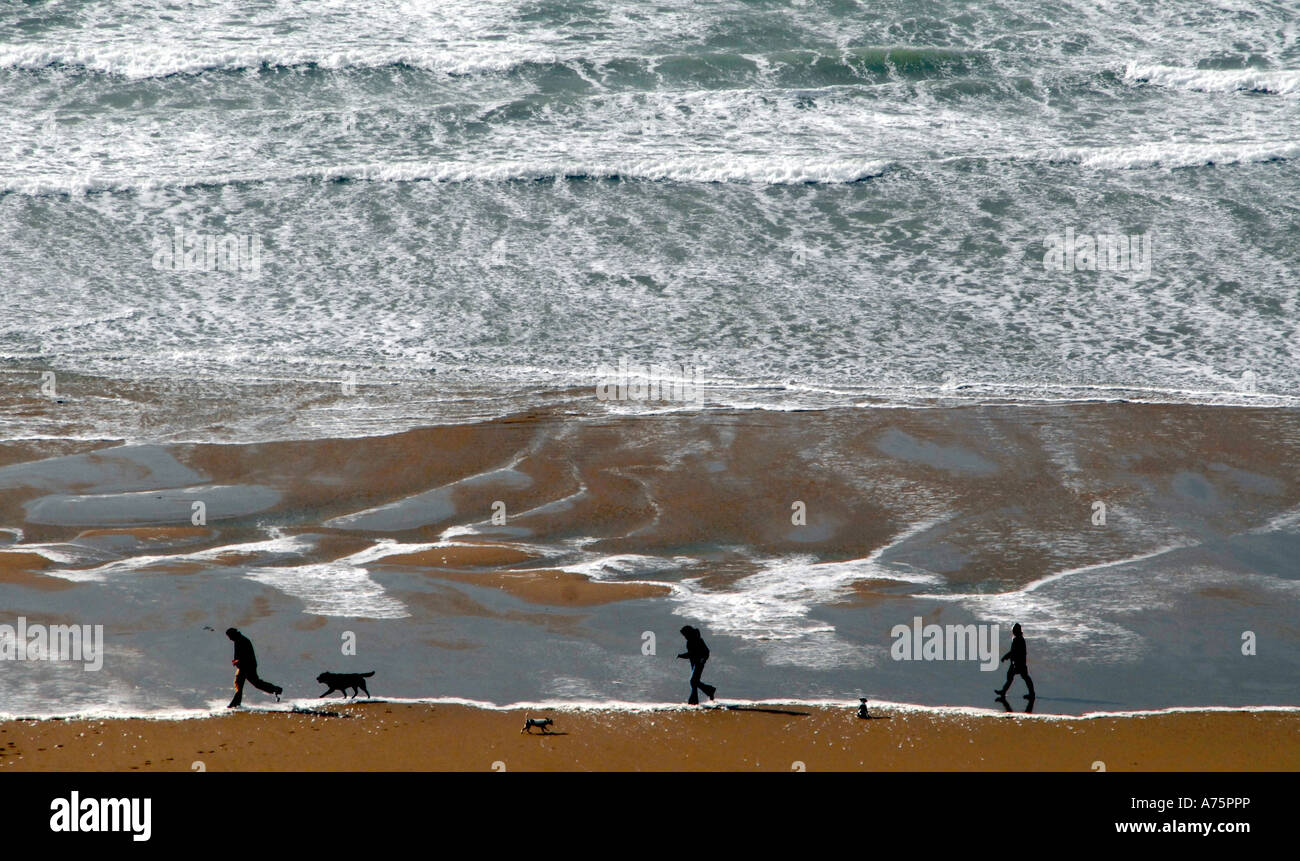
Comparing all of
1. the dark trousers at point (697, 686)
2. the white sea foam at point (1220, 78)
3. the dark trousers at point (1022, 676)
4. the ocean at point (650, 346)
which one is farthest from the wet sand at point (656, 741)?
the white sea foam at point (1220, 78)

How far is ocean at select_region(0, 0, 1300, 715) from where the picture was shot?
903cm

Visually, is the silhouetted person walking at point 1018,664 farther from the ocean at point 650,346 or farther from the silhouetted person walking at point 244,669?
the silhouetted person walking at point 244,669

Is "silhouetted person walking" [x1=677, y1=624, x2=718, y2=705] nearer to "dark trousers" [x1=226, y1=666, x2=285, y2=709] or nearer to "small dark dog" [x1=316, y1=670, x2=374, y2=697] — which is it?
"small dark dog" [x1=316, y1=670, x2=374, y2=697]

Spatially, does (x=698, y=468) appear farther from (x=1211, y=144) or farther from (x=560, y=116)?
(x=1211, y=144)

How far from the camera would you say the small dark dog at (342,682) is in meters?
7.78

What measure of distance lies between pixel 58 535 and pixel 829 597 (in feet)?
20.7

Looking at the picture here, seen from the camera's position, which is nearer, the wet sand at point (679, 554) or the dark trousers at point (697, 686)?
the dark trousers at point (697, 686)

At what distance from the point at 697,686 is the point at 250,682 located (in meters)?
2.86

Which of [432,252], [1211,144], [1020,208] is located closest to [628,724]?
[432,252]

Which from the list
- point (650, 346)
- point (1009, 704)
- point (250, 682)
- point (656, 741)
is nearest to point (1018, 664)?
point (1009, 704)

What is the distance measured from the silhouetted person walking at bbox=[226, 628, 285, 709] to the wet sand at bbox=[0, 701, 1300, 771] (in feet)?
0.62

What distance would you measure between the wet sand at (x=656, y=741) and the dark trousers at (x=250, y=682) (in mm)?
156

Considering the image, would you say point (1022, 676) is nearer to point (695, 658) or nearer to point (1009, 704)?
point (1009, 704)

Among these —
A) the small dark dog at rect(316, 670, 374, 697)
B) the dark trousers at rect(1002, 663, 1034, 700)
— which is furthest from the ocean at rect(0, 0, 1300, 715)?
the small dark dog at rect(316, 670, 374, 697)
